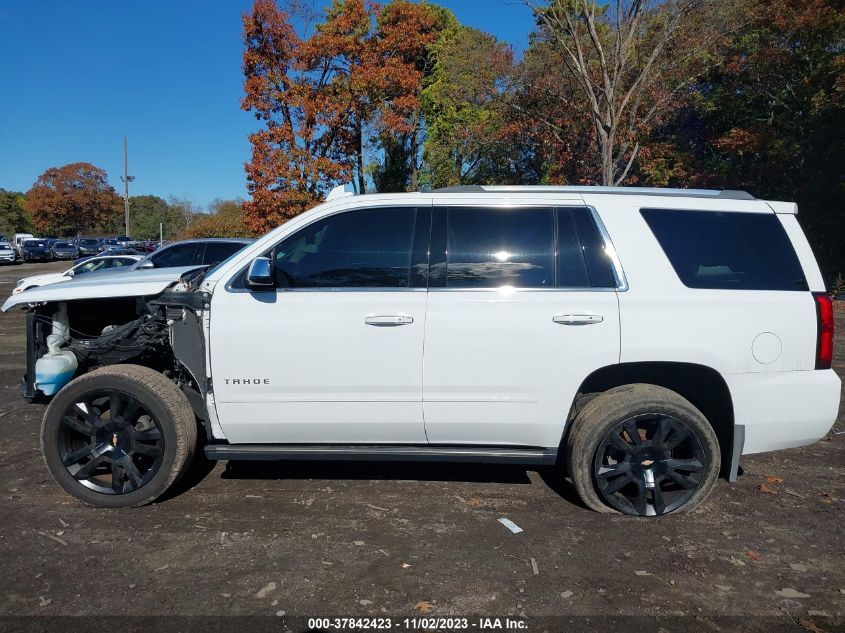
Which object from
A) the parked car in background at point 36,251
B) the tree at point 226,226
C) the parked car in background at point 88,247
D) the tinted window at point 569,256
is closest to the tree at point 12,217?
the parked car in background at point 88,247

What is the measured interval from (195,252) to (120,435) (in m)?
8.74

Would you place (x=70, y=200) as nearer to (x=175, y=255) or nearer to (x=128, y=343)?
(x=175, y=255)

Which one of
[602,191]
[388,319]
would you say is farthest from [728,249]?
[388,319]

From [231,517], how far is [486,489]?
1687mm

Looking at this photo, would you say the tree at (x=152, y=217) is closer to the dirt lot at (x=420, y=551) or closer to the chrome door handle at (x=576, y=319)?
the dirt lot at (x=420, y=551)

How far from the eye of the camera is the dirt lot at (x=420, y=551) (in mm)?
3012

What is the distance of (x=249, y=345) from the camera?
12.4 feet

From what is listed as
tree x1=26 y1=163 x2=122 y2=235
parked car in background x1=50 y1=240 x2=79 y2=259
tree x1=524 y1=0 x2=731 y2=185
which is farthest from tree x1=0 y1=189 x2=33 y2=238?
tree x1=524 y1=0 x2=731 y2=185

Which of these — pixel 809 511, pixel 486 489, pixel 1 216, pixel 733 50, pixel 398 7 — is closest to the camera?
pixel 809 511

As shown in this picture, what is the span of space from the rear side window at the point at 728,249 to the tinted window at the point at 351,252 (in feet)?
5.04

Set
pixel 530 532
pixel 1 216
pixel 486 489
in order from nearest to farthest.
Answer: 1. pixel 530 532
2. pixel 486 489
3. pixel 1 216

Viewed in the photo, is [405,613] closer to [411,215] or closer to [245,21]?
[411,215]

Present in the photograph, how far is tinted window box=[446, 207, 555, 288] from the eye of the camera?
3.82 meters

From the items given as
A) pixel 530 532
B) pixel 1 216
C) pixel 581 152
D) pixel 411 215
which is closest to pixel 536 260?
pixel 411 215
